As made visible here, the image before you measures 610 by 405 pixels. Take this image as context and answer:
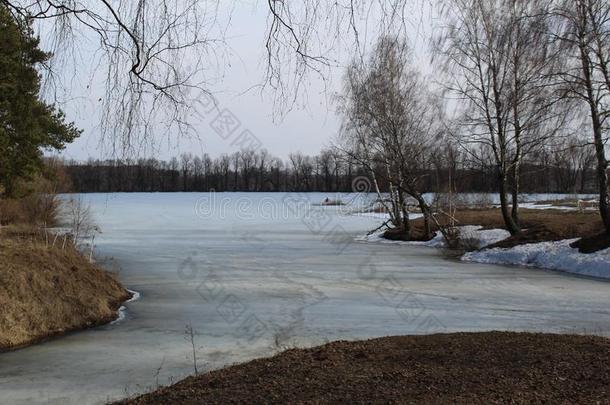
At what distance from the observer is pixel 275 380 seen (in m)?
4.78

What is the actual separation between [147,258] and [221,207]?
42.3m

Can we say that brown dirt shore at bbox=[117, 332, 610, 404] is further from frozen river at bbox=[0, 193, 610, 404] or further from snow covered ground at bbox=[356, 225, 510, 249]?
snow covered ground at bbox=[356, 225, 510, 249]

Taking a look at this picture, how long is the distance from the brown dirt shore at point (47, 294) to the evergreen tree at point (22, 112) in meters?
2.58

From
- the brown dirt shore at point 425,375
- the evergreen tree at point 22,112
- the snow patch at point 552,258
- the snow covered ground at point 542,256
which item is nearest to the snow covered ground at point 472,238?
the snow covered ground at point 542,256

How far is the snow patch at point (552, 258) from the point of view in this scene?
696 inches

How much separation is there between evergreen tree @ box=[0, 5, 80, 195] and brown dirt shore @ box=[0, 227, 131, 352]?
2.58 metres

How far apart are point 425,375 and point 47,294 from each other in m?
8.56

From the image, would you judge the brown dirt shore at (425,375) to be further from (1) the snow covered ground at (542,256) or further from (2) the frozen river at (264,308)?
(1) the snow covered ground at (542,256)

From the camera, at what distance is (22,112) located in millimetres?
7957

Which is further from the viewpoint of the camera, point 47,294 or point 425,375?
point 47,294

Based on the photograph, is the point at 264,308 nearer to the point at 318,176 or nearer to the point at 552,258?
the point at 552,258

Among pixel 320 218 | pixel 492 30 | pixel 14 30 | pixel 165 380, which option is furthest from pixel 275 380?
pixel 320 218

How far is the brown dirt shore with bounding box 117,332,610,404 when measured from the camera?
407cm

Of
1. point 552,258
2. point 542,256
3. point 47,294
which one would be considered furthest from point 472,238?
point 47,294
